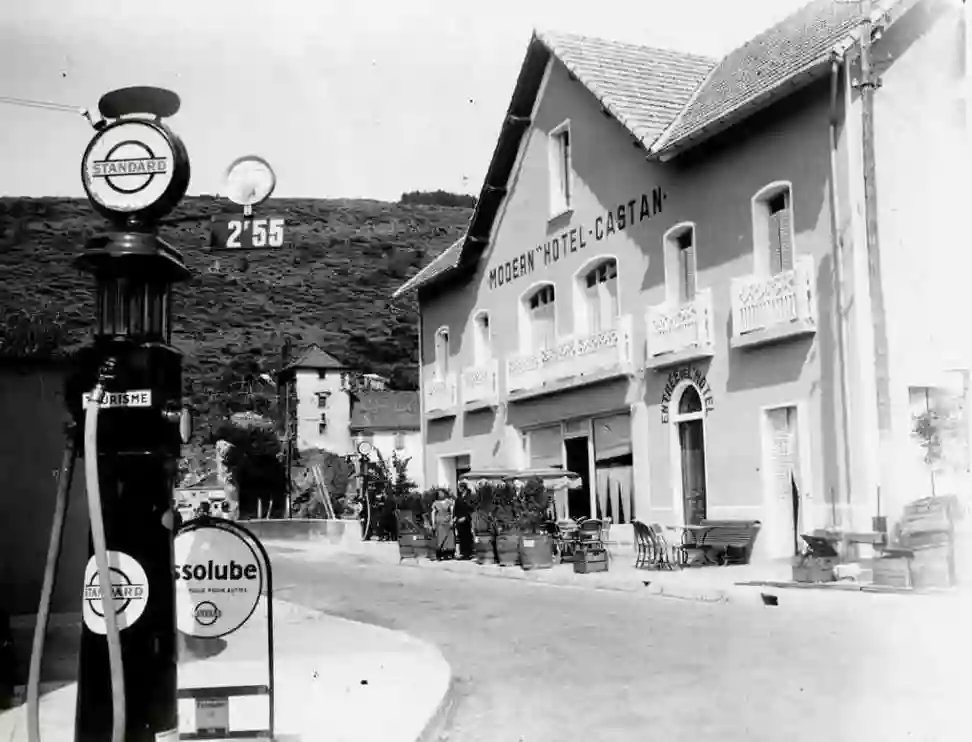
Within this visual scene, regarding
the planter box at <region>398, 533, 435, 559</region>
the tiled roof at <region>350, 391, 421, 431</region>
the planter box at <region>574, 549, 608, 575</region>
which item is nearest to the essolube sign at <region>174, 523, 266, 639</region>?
the planter box at <region>574, 549, 608, 575</region>

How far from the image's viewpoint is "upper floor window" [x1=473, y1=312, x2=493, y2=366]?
86.8 ft

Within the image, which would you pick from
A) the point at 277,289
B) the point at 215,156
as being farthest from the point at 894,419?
the point at 215,156

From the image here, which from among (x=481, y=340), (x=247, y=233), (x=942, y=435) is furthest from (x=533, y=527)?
(x=247, y=233)

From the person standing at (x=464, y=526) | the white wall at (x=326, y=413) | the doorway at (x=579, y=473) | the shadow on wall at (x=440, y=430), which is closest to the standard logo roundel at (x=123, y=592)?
the person standing at (x=464, y=526)

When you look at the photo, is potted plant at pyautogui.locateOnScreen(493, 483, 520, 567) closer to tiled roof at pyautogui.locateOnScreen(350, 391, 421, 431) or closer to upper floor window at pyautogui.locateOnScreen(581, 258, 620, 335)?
upper floor window at pyautogui.locateOnScreen(581, 258, 620, 335)

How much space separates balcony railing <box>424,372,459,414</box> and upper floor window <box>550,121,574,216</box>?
5.98 meters

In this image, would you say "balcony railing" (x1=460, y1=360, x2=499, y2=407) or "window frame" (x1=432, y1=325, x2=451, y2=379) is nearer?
"balcony railing" (x1=460, y1=360, x2=499, y2=407)

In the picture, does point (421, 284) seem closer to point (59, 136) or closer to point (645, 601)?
point (645, 601)

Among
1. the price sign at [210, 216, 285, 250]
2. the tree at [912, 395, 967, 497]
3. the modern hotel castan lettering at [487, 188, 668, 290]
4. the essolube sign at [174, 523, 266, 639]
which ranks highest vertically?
the modern hotel castan lettering at [487, 188, 668, 290]

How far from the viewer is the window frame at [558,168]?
22.9 metres

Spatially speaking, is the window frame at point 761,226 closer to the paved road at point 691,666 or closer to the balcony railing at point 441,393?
the paved road at point 691,666

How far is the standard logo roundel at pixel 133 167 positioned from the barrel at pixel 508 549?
14.6 metres

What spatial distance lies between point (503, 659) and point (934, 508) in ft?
21.0

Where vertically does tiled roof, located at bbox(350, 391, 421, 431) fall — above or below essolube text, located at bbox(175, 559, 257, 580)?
above
